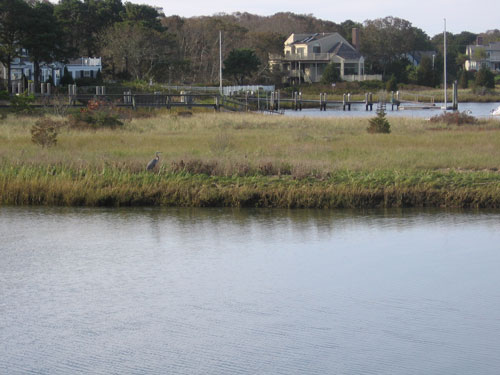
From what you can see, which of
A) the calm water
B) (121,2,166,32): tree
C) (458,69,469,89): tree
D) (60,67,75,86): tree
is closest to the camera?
the calm water

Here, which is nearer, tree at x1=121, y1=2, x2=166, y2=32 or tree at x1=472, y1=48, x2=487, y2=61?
tree at x1=121, y1=2, x2=166, y2=32

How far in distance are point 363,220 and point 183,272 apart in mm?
4993

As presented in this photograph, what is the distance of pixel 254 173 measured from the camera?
18.5m

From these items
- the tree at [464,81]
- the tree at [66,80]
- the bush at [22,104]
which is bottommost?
the bush at [22,104]

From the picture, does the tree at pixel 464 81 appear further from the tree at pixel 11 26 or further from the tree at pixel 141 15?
the tree at pixel 11 26

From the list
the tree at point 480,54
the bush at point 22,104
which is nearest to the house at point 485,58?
the tree at point 480,54

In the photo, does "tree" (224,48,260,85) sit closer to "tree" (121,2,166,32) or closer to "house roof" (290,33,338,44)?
"tree" (121,2,166,32)

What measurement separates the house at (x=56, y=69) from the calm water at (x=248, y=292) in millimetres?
48049

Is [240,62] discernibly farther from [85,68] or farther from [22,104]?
[22,104]

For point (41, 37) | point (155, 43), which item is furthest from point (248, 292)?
point (155, 43)

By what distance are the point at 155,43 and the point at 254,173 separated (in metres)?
49.5

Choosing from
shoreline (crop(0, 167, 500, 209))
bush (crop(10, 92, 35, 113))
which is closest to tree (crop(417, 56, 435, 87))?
bush (crop(10, 92, 35, 113))

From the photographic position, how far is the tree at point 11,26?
170ft

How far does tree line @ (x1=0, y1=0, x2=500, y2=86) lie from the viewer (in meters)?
53.4
